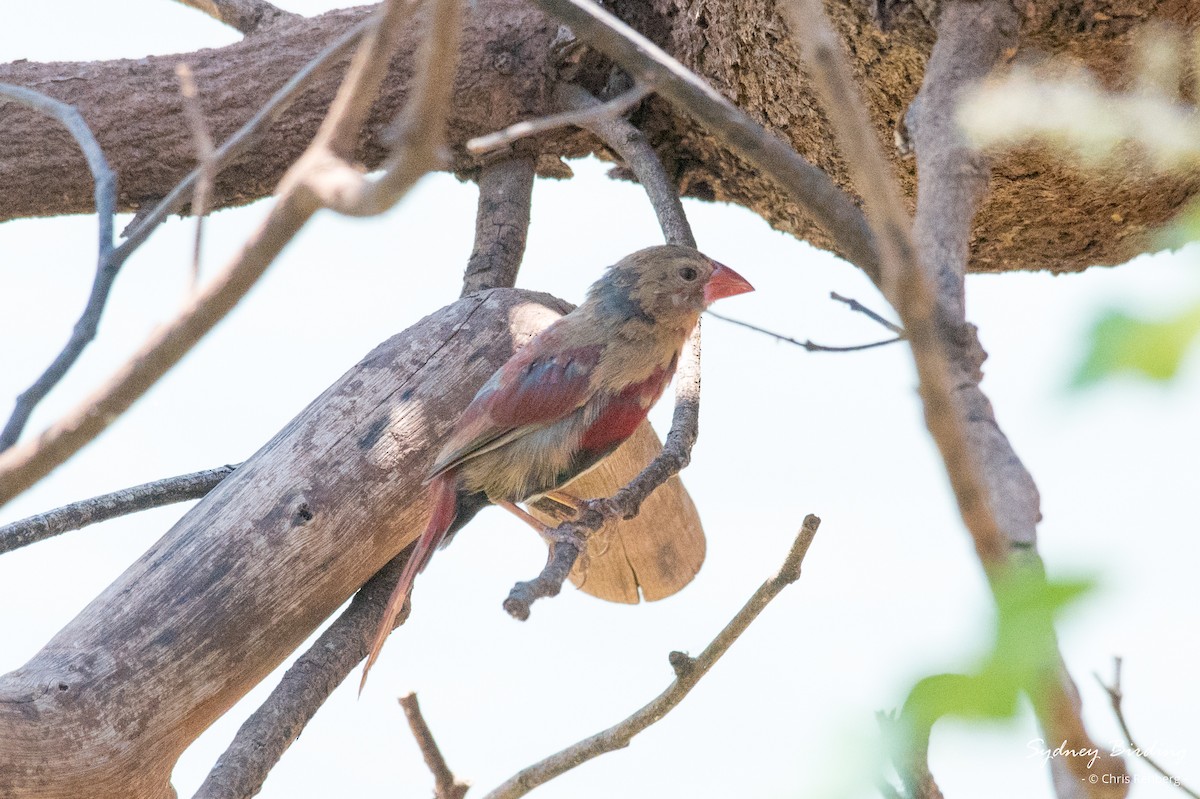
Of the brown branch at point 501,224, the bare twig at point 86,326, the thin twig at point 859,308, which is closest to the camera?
the thin twig at point 859,308

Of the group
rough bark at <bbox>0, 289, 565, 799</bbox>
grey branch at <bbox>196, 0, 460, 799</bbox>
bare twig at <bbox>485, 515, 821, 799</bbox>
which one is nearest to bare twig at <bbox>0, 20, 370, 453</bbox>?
grey branch at <bbox>196, 0, 460, 799</bbox>

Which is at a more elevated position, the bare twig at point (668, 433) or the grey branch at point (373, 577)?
the bare twig at point (668, 433)

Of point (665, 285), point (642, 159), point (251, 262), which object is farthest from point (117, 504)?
point (251, 262)

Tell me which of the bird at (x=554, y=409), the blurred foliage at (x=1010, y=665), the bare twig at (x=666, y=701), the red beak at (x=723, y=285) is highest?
the red beak at (x=723, y=285)

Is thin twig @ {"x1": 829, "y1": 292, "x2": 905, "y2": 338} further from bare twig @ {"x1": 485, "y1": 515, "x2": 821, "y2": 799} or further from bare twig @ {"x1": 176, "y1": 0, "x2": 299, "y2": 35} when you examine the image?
bare twig @ {"x1": 176, "y1": 0, "x2": 299, "y2": 35}

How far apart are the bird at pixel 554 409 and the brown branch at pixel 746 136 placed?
160 cm

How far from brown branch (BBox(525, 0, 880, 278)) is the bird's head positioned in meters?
1.80

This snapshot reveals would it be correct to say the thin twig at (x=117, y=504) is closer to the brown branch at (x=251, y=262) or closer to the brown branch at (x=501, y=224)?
the brown branch at (x=501, y=224)

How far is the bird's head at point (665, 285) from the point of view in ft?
13.0

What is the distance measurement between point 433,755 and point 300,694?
44 cm

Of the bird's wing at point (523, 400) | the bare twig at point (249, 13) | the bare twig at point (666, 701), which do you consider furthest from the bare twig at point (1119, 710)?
the bare twig at point (249, 13)

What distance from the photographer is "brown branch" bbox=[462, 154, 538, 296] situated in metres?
4.82

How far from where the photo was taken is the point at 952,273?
2.44m

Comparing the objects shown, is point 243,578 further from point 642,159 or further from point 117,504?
point 642,159
